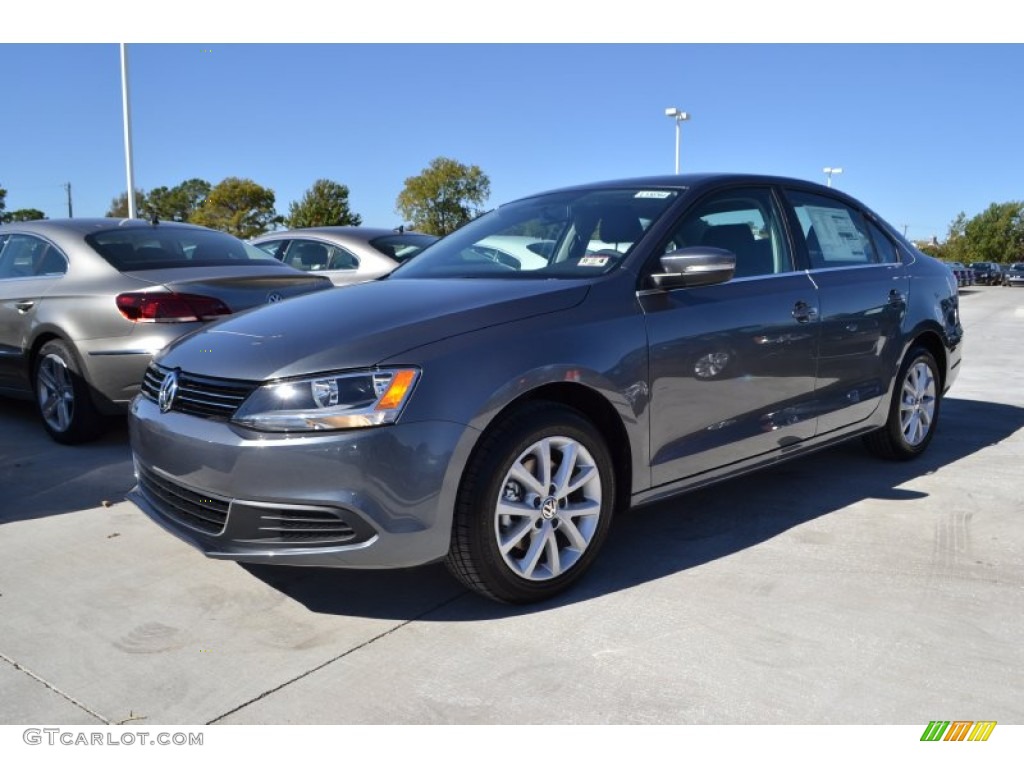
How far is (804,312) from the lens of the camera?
13.4 feet

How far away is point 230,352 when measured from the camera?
3115mm

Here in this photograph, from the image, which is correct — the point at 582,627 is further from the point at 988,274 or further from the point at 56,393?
the point at 988,274

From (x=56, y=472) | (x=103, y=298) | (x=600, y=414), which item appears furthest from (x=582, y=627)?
(x=103, y=298)

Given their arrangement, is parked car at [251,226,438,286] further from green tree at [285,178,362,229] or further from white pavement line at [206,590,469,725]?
green tree at [285,178,362,229]

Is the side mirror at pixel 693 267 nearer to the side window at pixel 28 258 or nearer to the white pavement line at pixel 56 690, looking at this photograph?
the white pavement line at pixel 56 690

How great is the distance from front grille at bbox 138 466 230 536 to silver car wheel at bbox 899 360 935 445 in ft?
12.2

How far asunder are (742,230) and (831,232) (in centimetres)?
79

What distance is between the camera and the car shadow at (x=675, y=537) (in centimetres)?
323

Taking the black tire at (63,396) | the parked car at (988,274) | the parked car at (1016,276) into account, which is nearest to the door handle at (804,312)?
the black tire at (63,396)

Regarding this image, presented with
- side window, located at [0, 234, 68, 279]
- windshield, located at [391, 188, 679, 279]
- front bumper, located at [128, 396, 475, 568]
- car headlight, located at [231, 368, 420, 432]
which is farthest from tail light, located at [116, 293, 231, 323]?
car headlight, located at [231, 368, 420, 432]

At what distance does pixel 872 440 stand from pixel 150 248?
453 centimetres

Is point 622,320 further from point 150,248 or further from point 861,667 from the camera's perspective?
point 150,248

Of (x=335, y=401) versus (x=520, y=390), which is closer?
(x=335, y=401)

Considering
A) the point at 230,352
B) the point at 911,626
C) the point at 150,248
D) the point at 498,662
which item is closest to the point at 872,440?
the point at 911,626
